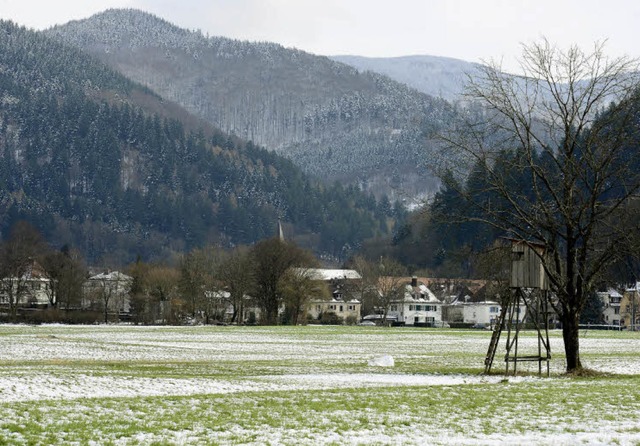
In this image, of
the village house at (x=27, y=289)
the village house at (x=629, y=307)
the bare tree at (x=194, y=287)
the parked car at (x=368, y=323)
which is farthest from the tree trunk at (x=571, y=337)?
the village house at (x=629, y=307)

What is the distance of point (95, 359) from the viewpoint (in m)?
48.5

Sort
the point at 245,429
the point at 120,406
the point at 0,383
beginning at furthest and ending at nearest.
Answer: the point at 0,383 → the point at 120,406 → the point at 245,429

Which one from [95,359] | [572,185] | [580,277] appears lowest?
[95,359]

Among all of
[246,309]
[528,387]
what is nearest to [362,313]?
[246,309]

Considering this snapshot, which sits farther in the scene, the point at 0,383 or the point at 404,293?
the point at 404,293

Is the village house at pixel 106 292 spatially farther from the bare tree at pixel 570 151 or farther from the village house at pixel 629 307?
the bare tree at pixel 570 151

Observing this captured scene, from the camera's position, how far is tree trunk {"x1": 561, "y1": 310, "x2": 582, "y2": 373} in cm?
3725

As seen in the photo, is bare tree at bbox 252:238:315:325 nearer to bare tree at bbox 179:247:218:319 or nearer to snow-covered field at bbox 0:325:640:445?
bare tree at bbox 179:247:218:319

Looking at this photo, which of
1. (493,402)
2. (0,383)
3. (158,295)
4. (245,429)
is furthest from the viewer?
(158,295)

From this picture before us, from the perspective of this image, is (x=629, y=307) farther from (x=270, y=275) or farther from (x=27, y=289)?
(x=27, y=289)

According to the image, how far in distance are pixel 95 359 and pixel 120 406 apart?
2633 centimetres

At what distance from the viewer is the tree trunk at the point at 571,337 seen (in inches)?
1467

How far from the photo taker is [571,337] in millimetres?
37469

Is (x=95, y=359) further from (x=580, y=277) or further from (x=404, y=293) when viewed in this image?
(x=404, y=293)
